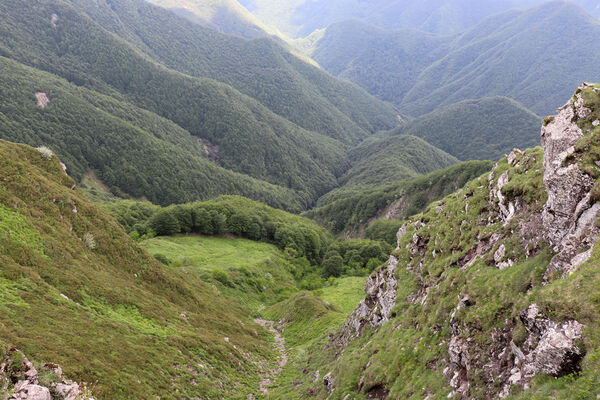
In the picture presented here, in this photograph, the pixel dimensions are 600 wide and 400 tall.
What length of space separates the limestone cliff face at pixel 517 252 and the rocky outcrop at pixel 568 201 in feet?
0.16

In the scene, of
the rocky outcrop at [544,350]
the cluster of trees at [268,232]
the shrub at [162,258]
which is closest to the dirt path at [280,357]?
the shrub at [162,258]

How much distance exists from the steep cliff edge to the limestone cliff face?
63mm

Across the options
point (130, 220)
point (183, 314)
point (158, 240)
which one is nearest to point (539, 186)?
point (183, 314)

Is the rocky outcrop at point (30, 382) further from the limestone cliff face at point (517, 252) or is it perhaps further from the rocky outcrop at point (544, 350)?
the rocky outcrop at point (544, 350)

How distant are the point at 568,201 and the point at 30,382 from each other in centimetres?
2969

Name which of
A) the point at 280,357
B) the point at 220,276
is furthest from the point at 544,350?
the point at 220,276

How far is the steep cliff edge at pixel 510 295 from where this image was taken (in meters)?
14.0

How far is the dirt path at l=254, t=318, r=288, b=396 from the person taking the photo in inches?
1540

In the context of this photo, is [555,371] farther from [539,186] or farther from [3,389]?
[3,389]

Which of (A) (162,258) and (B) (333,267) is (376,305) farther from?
(B) (333,267)

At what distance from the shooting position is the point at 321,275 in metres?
121

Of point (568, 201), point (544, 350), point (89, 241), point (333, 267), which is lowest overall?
point (333, 267)

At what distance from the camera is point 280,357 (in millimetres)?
50500

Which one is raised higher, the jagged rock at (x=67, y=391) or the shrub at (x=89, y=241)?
the jagged rock at (x=67, y=391)
